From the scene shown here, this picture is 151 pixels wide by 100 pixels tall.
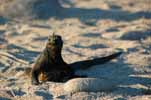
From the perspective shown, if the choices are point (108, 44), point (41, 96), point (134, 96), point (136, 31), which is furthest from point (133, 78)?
point (136, 31)

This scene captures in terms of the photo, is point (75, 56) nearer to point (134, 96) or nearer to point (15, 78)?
point (15, 78)

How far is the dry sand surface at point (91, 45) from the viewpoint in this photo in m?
6.33

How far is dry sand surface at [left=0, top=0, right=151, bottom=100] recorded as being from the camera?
6328 mm

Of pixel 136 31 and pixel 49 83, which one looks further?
pixel 136 31

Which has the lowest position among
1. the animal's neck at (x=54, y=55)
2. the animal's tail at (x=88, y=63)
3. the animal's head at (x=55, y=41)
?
the animal's tail at (x=88, y=63)

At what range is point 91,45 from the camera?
9258mm

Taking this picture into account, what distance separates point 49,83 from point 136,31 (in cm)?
386

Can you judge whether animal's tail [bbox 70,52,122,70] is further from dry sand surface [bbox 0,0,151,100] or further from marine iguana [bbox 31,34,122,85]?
marine iguana [bbox 31,34,122,85]

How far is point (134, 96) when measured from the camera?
6160mm

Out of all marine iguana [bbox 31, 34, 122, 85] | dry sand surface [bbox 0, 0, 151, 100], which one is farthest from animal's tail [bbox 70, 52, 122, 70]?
marine iguana [bbox 31, 34, 122, 85]

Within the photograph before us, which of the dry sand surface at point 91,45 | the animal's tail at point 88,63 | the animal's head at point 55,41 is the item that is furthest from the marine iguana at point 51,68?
the animal's tail at point 88,63

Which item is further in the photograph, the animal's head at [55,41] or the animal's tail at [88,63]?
the animal's tail at [88,63]

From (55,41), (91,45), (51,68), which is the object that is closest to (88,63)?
(51,68)

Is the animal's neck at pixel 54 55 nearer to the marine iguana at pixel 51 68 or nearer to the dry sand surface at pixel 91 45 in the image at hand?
the marine iguana at pixel 51 68
